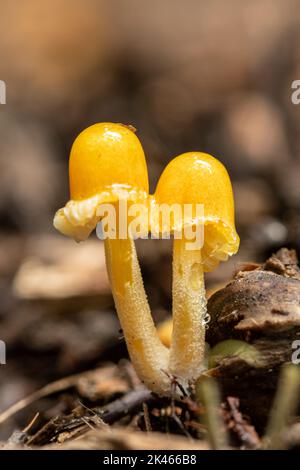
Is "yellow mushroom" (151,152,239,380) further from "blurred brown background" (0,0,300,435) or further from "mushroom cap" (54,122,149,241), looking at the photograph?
"blurred brown background" (0,0,300,435)

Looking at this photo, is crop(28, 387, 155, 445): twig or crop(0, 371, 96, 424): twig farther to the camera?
crop(0, 371, 96, 424): twig

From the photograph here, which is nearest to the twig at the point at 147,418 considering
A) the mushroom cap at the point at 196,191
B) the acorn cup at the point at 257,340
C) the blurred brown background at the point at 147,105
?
the acorn cup at the point at 257,340

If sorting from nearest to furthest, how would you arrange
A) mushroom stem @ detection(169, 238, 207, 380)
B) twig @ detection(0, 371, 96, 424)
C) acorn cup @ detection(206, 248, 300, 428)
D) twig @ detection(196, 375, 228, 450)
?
twig @ detection(196, 375, 228, 450) < acorn cup @ detection(206, 248, 300, 428) < mushroom stem @ detection(169, 238, 207, 380) < twig @ detection(0, 371, 96, 424)

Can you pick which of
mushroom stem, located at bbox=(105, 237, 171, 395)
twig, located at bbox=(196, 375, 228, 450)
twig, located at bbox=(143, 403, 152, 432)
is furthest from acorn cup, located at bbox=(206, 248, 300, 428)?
twig, located at bbox=(143, 403, 152, 432)

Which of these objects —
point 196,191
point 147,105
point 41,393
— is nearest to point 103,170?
point 196,191

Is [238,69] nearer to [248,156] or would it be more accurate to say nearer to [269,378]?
[248,156]

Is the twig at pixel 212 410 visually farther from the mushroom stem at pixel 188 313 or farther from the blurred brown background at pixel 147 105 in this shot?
the blurred brown background at pixel 147 105
